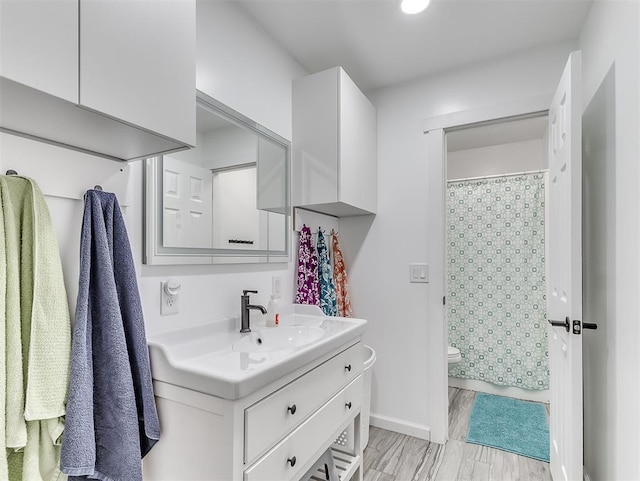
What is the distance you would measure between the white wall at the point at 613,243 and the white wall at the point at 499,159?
5.92 ft

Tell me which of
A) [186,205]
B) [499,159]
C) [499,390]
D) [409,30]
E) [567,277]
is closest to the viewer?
[186,205]

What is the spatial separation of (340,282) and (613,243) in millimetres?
1442

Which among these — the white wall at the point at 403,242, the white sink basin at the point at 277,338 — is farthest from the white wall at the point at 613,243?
the white sink basin at the point at 277,338

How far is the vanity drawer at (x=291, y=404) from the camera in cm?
96

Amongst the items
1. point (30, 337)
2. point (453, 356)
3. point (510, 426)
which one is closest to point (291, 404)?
point (30, 337)

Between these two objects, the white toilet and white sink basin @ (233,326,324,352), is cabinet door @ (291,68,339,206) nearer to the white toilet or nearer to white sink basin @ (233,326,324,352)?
white sink basin @ (233,326,324,352)

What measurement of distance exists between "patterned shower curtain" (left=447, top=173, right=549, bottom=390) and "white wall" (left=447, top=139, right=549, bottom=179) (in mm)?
568

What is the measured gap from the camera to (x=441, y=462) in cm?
197

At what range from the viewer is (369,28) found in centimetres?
180

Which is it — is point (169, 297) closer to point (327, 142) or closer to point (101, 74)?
point (101, 74)

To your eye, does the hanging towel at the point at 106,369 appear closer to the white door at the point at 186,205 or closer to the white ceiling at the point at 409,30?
the white door at the point at 186,205

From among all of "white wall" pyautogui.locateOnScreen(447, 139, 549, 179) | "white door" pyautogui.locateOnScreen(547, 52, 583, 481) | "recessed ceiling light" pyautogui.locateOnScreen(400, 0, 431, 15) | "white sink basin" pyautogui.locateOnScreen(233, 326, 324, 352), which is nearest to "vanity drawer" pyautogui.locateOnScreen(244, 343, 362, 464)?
"white sink basin" pyautogui.locateOnScreen(233, 326, 324, 352)

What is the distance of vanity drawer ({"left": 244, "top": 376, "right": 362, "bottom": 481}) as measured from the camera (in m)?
1.02

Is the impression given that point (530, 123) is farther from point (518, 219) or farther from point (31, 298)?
point (31, 298)
